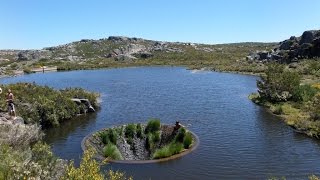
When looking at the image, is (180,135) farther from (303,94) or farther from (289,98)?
(303,94)

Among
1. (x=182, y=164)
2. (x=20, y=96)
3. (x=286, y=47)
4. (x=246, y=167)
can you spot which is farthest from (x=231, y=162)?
(x=286, y=47)

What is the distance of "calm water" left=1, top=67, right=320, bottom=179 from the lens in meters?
32.4

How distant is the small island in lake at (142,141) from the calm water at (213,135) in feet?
4.89

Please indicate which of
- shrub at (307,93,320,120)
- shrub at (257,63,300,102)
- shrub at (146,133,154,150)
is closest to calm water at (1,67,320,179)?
shrub at (257,63,300,102)

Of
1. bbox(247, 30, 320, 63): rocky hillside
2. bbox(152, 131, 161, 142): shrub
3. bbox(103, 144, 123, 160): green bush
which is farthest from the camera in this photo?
bbox(247, 30, 320, 63): rocky hillside

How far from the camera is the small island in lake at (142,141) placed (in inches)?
1467

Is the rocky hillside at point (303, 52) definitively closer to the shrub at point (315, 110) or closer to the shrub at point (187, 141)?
the shrub at point (315, 110)

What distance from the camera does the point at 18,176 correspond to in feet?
47.5

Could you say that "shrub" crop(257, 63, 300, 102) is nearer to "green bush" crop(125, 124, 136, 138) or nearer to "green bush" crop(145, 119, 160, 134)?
"green bush" crop(145, 119, 160, 134)

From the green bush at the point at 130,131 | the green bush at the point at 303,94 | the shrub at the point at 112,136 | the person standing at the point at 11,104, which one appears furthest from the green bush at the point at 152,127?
the green bush at the point at 303,94

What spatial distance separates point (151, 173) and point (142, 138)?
411 inches

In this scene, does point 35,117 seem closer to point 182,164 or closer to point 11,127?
point 11,127

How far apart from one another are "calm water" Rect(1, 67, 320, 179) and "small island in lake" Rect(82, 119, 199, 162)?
58.7 inches

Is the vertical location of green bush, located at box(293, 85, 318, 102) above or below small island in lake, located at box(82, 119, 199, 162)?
above
